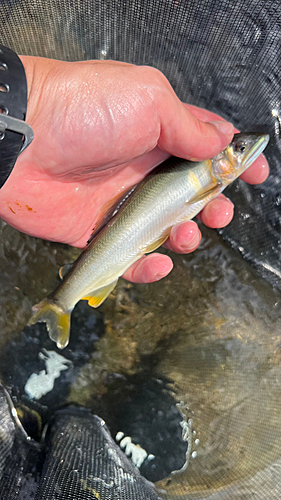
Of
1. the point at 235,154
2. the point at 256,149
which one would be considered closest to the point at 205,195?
the point at 235,154

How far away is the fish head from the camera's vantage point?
188cm

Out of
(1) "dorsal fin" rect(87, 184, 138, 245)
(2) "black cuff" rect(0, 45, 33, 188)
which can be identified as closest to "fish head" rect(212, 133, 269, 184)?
(1) "dorsal fin" rect(87, 184, 138, 245)

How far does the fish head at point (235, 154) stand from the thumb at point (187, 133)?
0.07 meters

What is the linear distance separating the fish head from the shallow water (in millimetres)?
727

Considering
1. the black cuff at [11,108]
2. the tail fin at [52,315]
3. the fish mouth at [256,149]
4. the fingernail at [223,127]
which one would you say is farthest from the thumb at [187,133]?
the tail fin at [52,315]

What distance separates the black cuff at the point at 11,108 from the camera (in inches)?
54.4

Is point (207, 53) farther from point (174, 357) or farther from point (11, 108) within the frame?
point (174, 357)

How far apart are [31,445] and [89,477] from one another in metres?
0.50

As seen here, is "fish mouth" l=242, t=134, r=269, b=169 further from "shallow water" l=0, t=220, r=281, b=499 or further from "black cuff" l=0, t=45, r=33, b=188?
"black cuff" l=0, t=45, r=33, b=188

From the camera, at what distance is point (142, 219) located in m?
1.81

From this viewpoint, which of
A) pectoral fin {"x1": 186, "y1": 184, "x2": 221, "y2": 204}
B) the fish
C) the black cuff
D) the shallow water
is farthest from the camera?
the shallow water

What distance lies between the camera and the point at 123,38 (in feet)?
6.77

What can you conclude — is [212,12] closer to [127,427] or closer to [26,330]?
[26,330]

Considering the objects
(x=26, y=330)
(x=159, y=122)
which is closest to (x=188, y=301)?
(x=26, y=330)
